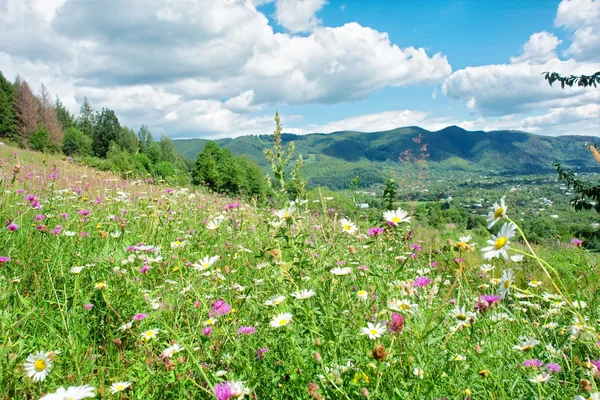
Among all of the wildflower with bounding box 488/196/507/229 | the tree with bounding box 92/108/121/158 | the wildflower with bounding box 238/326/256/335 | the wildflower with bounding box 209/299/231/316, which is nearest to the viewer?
the wildflower with bounding box 488/196/507/229

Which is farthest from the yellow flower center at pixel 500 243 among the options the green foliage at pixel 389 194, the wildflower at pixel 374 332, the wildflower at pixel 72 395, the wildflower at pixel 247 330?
the green foliage at pixel 389 194

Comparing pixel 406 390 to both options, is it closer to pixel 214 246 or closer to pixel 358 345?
pixel 358 345

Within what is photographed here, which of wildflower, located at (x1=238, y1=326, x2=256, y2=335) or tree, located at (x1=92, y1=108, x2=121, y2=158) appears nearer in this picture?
wildflower, located at (x1=238, y1=326, x2=256, y2=335)

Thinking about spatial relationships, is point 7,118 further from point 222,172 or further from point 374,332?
point 374,332

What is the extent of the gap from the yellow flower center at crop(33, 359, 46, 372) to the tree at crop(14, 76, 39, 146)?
5124 cm

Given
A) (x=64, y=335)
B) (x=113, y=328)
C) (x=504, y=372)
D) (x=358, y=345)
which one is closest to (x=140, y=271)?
(x=113, y=328)

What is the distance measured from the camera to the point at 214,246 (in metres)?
4.35

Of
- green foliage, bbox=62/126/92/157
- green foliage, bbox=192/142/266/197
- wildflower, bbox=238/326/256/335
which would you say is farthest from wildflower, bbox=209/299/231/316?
green foliage, bbox=62/126/92/157

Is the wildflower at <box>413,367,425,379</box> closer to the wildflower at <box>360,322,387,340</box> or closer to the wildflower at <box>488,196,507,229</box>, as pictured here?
the wildflower at <box>360,322,387,340</box>

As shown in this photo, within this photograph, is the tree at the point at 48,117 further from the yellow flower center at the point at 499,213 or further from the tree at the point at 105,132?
the yellow flower center at the point at 499,213

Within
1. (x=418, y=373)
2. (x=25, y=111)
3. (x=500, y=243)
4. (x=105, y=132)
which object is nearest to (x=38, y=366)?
(x=418, y=373)

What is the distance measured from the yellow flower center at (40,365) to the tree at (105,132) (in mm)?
64355

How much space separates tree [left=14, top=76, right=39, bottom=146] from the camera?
137 ft

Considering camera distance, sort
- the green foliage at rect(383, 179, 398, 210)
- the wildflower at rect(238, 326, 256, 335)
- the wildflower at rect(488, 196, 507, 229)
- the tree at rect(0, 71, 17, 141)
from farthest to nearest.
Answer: the tree at rect(0, 71, 17, 141)
the green foliage at rect(383, 179, 398, 210)
the wildflower at rect(238, 326, 256, 335)
the wildflower at rect(488, 196, 507, 229)
